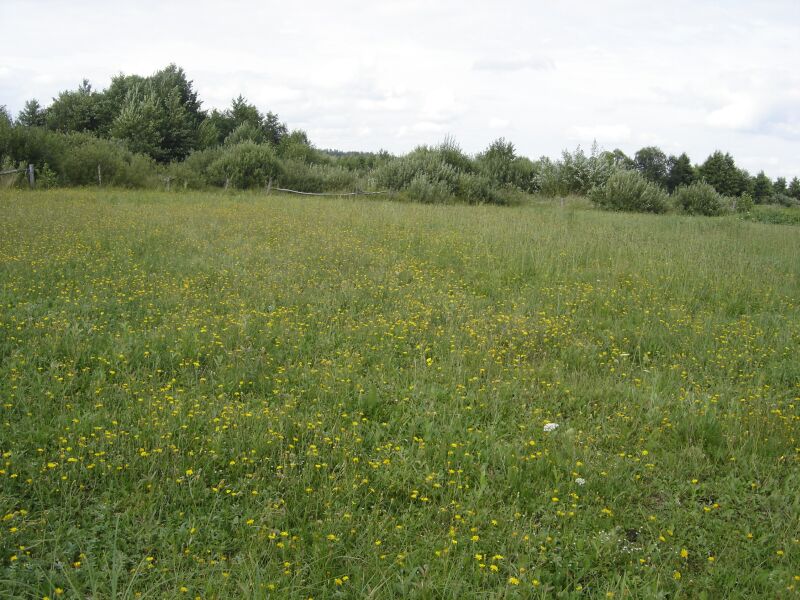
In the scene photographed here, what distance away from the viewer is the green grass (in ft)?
10.7

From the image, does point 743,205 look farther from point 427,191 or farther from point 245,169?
point 245,169

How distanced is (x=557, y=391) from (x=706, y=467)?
1441mm

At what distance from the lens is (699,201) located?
29.5 metres

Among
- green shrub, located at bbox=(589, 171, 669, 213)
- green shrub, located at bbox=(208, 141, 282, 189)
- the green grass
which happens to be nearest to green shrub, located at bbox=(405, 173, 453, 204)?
green shrub, located at bbox=(208, 141, 282, 189)

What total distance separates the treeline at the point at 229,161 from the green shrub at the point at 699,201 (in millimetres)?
69

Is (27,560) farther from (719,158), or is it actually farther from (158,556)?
(719,158)

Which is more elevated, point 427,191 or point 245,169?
point 245,169

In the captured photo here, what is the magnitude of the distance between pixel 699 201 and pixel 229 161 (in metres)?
23.3

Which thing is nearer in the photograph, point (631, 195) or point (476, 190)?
point (476, 190)

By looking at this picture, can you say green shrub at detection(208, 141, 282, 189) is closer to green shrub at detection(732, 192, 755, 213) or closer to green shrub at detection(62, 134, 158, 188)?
green shrub at detection(62, 134, 158, 188)

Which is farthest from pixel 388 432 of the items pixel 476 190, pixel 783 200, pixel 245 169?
pixel 783 200

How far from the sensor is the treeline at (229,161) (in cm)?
2384

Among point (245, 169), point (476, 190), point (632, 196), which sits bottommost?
point (476, 190)

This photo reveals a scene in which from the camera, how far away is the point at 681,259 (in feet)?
35.8
